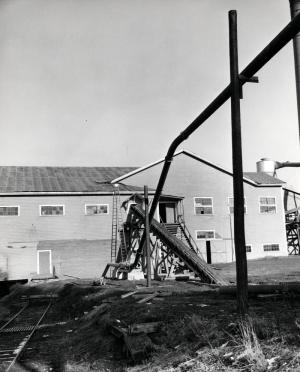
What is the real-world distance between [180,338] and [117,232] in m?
23.0

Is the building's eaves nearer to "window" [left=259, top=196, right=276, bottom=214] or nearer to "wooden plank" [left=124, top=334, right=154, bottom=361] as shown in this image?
"window" [left=259, top=196, right=276, bottom=214]

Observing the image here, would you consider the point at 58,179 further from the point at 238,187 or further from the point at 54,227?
the point at 238,187

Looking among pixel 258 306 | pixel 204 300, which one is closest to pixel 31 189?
pixel 204 300

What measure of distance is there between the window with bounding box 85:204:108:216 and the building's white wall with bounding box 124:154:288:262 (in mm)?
2971

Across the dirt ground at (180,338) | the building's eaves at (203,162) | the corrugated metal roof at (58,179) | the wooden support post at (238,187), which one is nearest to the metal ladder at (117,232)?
the corrugated metal roof at (58,179)

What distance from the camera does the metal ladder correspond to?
1107 inches

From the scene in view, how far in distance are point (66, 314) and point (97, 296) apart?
137cm

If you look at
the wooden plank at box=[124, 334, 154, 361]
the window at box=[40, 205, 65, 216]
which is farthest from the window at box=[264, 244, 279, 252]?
the wooden plank at box=[124, 334, 154, 361]

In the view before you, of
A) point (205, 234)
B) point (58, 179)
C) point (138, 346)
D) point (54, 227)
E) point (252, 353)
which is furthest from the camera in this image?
point (205, 234)

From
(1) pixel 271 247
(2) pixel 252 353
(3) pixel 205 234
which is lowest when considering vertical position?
(2) pixel 252 353

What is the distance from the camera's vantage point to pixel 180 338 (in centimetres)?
719

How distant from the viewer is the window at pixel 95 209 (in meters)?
30.2

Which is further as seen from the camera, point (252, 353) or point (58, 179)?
point (58, 179)

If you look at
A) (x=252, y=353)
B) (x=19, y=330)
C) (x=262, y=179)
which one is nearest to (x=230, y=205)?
(x=262, y=179)
